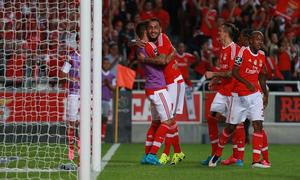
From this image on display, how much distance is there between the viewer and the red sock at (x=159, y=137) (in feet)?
43.7

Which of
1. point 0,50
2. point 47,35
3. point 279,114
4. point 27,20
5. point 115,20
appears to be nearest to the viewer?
point 47,35

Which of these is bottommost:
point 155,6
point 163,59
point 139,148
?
point 139,148

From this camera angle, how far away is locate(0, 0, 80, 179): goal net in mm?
12219

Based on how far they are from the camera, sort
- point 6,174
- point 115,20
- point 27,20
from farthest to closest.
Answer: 1. point 115,20
2. point 27,20
3. point 6,174

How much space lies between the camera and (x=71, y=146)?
13016mm

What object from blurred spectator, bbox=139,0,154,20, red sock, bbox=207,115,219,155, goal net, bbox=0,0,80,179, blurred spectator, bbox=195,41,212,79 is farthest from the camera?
blurred spectator, bbox=139,0,154,20

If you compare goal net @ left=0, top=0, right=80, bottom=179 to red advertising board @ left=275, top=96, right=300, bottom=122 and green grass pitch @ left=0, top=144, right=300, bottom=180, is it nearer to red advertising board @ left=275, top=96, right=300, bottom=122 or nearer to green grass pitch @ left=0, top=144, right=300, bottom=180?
green grass pitch @ left=0, top=144, right=300, bottom=180

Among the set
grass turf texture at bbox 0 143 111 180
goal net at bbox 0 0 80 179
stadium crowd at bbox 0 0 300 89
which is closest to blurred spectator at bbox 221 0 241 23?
stadium crowd at bbox 0 0 300 89

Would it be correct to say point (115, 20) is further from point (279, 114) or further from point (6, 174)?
point (6, 174)

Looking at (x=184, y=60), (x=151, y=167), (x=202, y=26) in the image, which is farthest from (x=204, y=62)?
(x=151, y=167)

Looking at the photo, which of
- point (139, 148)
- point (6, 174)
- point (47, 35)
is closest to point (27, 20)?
point (47, 35)

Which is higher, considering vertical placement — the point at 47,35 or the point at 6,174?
the point at 47,35

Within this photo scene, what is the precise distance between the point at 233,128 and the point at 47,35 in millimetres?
3152

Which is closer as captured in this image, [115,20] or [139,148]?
[139,148]
